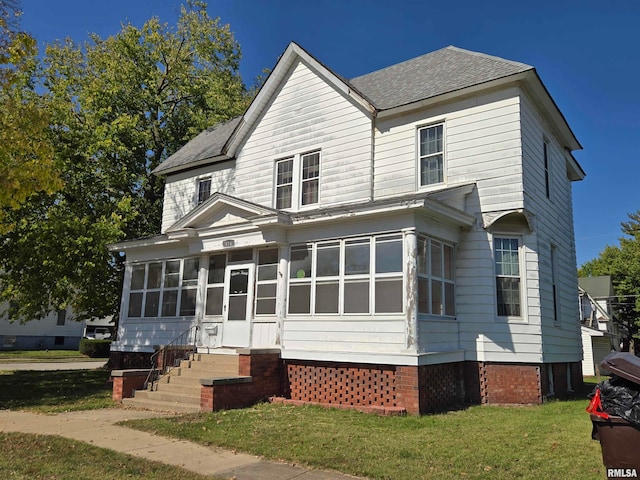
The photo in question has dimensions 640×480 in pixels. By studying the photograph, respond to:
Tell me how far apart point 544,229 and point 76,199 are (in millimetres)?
16160

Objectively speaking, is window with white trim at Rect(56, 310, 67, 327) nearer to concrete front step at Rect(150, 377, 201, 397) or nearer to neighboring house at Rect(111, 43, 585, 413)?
neighboring house at Rect(111, 43, 585, 413)

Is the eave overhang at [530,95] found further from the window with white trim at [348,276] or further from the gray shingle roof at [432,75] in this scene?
the window with white trim at [348,276]

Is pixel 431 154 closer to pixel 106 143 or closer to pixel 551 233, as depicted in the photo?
pixel 551 233

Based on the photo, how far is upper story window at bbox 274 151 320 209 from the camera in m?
15.3

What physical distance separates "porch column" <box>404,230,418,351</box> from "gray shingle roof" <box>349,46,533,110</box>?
4601 mm

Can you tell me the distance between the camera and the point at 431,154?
1362cm

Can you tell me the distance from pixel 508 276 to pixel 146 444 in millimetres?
8947

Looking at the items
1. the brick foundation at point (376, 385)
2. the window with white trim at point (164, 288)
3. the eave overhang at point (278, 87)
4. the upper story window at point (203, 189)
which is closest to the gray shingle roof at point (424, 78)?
the eave overhang at point (278, 87)

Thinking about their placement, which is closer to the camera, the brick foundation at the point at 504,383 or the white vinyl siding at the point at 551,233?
the brick foundation at the point at 504,383

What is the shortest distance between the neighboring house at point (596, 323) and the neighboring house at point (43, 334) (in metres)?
34.3

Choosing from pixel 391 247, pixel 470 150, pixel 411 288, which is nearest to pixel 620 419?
pixel 411 288

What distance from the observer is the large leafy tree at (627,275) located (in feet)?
154

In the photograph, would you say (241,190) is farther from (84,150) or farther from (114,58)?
(114,58)

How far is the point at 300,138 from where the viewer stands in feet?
51.6
